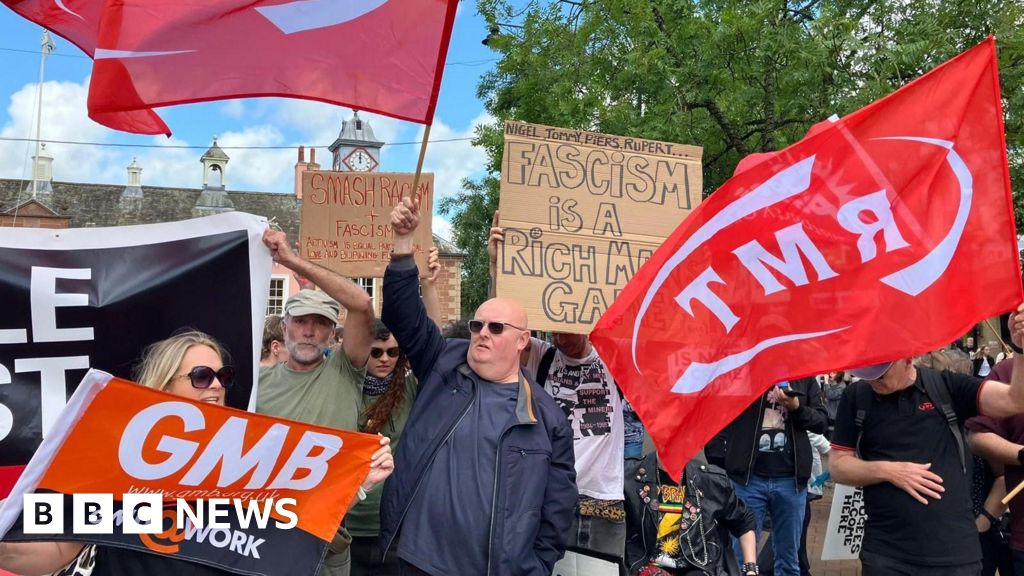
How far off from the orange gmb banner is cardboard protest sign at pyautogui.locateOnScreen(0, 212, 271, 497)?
1011 mm

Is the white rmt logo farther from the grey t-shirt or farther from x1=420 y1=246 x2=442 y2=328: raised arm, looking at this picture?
x1=420 y1=246 x2=442 y2=328: raised arm

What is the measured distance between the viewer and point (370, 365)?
14.3ft

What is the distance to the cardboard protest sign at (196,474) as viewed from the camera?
2.31 m

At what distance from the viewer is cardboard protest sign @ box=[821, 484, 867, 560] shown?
6.03m

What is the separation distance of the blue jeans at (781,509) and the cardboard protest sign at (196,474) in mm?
3996

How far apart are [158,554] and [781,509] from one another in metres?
4.75

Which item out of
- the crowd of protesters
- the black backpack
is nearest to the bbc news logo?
the crowd of protesters

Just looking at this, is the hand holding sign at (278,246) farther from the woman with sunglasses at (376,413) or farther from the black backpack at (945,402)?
the black backpack at (945,402)

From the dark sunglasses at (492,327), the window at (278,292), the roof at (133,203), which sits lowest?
the dark sunglasses at (492,327)

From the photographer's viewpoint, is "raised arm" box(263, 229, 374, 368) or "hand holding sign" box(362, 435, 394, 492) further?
"raised arm" box(263, 229, 374, 368)

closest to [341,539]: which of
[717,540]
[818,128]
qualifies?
[717,540]

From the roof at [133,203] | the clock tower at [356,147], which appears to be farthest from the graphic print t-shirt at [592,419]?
the clock tower at [356,147]

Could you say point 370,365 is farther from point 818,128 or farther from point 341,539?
point 818,128

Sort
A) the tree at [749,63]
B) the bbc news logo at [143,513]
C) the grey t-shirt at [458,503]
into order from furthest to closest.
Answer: the tree at [749,63] → the grey t-shirt at [458,503] → the bbc news logo at [143,513]
